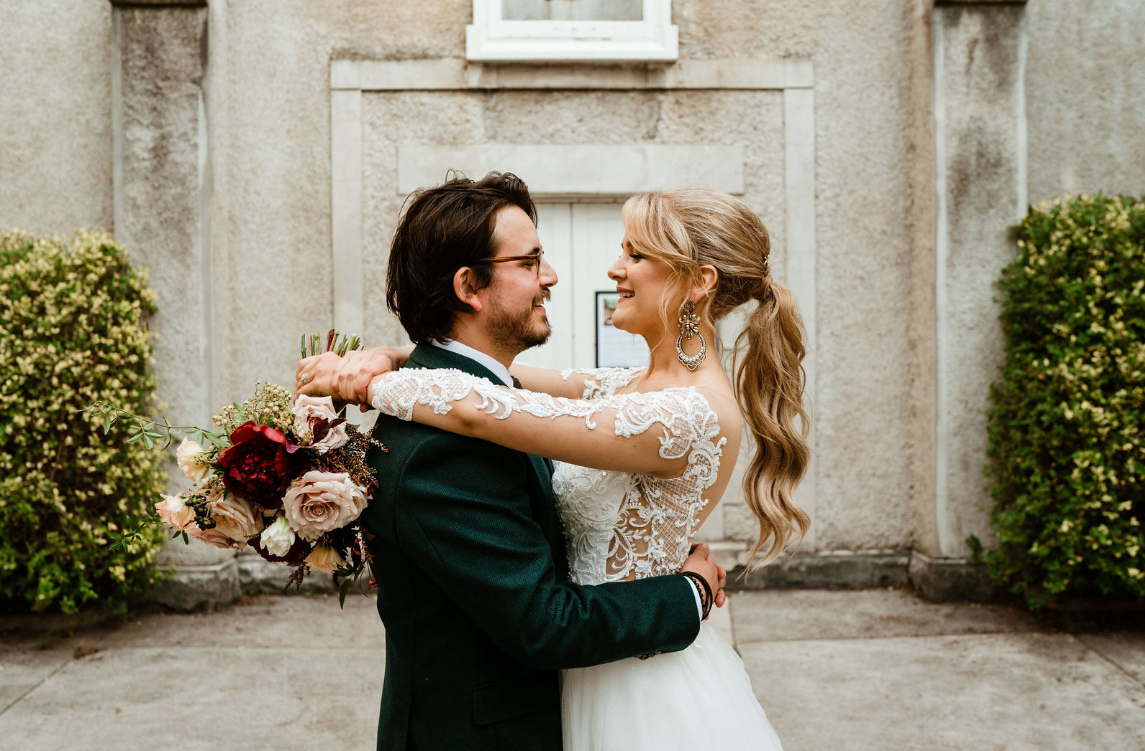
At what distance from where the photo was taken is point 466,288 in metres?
2.11

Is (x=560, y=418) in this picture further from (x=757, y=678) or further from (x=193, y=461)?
(x=757, y=678)

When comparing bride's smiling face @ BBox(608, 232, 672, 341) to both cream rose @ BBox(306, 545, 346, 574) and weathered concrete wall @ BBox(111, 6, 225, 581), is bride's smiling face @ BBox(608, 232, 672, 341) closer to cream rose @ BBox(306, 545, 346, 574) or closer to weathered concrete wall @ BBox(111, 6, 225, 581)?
cream rose @ BBox(306, 545, 346, 574)

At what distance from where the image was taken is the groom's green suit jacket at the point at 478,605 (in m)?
1.73

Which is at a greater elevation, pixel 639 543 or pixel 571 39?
pixel 571 39

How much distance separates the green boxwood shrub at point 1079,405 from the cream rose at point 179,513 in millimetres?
4631

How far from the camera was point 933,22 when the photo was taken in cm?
567

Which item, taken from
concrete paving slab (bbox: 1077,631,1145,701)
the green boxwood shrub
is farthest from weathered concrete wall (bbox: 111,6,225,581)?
concrete paving slab (bbox: 1077,631,1145,701)

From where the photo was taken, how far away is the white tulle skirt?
2033 millimetres

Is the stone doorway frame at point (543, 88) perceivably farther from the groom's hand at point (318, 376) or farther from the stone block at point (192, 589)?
the groom's hand at point (318, 376)

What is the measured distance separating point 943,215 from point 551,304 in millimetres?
2583

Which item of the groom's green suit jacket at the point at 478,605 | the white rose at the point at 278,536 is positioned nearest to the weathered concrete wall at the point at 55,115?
the white rose at the point at 278,536

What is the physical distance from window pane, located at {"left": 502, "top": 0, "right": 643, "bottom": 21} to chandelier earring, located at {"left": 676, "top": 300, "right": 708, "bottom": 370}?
447 centimetres

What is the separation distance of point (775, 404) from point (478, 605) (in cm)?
106

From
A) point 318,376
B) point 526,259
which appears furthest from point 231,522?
point 526,259
